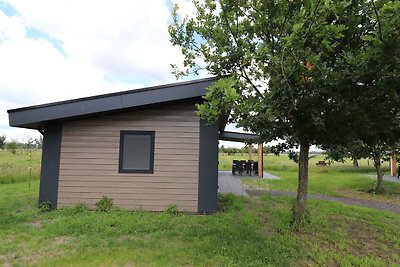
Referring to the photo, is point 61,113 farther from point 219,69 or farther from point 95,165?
point 219,69

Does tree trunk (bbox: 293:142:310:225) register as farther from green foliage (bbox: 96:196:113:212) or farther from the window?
green foliage (bbox: 96:196:113:212)

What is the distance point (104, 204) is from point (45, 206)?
3.97 feet

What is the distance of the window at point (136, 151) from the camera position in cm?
617

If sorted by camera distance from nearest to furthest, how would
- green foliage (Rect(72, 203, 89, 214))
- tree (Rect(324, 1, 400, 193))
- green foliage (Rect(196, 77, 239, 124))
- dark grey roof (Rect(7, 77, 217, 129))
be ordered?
tree (Rect(324, 1, 400, 193)) < green foliage (Rect(196, 77, 239, 124)) < dark grey roof (Rect(7, 77, 217, 129)) < green foliage (Rect(72, 203, 89, 214))

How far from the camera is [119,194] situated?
6098 mm

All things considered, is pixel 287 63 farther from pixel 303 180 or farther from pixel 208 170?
pixel 208 170

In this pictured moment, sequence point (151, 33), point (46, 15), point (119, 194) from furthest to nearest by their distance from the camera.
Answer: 1. point (151, 33)
2. point (46, 15)
3. point (119, 194)

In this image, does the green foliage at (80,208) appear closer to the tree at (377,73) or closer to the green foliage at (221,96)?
the green foliage at (221,96)

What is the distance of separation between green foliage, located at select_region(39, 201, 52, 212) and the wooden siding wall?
0.20 metres

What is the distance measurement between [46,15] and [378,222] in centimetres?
978

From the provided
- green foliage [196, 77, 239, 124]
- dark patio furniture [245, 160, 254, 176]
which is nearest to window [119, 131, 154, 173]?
green foliage [196, 77, 239, 124]

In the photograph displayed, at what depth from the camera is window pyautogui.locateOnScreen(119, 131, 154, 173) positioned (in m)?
6.17

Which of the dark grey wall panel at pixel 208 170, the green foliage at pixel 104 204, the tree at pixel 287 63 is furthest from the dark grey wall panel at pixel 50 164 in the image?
the tree at pixel 287 63

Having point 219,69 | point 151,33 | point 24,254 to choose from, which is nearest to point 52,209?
point 24,254
